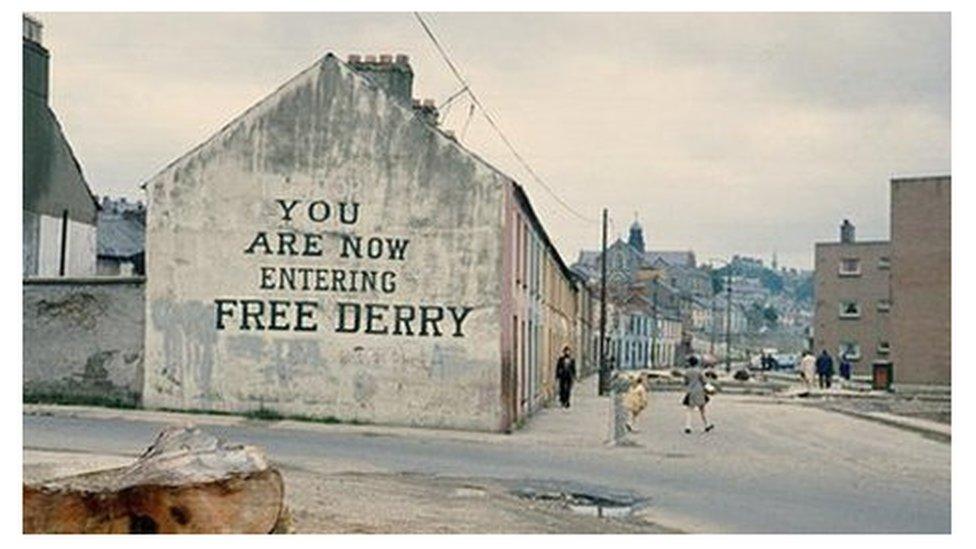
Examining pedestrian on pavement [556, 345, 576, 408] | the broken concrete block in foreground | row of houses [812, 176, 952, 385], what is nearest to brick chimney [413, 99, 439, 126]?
pedestrian on pavement [556, 345, 576, 408]

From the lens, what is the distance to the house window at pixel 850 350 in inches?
3199

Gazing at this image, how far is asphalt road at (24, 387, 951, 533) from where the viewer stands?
14.5 meters

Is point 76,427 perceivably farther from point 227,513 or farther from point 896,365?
point 896,365

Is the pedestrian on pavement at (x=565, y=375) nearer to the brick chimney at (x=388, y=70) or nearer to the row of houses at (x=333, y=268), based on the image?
the row of houses at (x=333, y=268)

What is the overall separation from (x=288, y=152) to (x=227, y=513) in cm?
1658

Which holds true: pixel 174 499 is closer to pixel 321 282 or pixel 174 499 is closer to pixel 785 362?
pixel 321 282

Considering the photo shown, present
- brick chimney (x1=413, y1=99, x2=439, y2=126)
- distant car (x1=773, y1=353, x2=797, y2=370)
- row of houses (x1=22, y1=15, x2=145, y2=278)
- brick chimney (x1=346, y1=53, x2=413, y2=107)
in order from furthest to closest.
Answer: distant car (x1=773, y1=353, x2=797, y2=370) → row of houses (x1=22, y1=15, x2=145, y2=278) → brick chimney (x1=413, y1=99, x2=439, y2=126) → brick chimney (x1=346, y1=53, x2=413, y2=107)

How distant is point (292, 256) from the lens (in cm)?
2645

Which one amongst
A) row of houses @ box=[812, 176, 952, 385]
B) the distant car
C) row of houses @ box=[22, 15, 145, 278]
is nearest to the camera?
row of houses @ box=[22, 15, 145, 278]

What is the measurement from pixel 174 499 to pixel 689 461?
37.3 ft

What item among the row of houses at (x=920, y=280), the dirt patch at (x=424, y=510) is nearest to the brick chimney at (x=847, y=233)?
the row of houses at (x=920, y=280)

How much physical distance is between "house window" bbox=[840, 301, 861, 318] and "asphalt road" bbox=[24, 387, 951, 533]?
2125 inches

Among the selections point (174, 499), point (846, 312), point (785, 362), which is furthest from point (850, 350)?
point (174, 499)

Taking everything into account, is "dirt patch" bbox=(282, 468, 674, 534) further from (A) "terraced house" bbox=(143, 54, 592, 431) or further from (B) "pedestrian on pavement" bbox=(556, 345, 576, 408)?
(B) "pedestrian on pavement" bbox=(556, 345, 576, 408)
